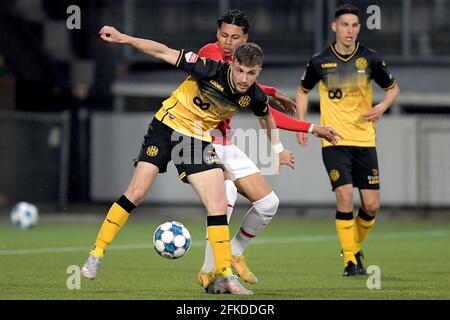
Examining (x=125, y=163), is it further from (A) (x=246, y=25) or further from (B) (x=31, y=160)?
(A) (x=246, y=25)

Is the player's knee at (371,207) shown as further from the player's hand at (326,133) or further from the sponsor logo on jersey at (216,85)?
the sponsor logo on jersey at (216,85)

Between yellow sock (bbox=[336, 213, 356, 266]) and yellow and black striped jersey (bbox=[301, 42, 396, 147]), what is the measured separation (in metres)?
0.72

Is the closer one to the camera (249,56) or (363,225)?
(249,56)

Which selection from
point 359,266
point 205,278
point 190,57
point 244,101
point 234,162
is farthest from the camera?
point 359,266

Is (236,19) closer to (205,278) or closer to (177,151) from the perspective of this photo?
(177,151)

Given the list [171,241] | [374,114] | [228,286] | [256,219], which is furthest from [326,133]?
[374,114]

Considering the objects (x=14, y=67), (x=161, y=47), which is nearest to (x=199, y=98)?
(x=161, y=47)

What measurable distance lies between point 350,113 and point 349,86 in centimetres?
25

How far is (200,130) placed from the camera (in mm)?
9016

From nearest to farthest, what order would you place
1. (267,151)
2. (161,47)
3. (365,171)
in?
(161,47), (365,171), (267,151)

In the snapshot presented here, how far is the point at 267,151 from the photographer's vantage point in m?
16.8

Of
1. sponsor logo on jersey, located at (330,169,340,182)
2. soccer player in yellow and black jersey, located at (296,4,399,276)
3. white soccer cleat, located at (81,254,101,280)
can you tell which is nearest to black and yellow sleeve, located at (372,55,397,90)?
soccer player in yellow and black jersey, located at (296,4,399,276)
